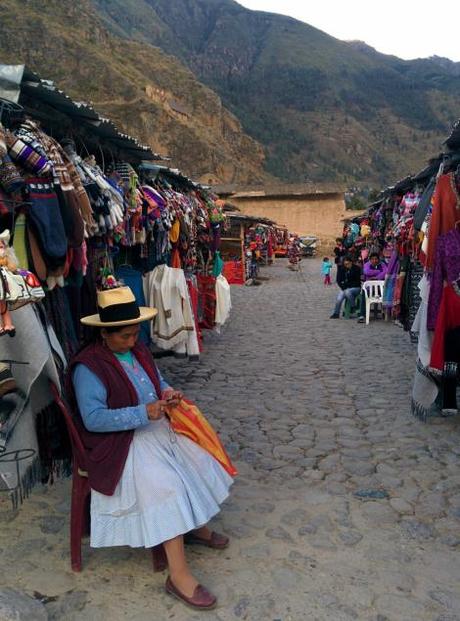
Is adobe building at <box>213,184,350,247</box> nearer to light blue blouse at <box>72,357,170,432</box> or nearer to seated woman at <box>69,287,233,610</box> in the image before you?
seated woman at <box>69,287,233,610</box>

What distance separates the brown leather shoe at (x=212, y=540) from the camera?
3.26 m

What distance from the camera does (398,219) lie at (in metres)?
9.40

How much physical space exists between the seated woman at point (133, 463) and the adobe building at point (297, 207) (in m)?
30.0

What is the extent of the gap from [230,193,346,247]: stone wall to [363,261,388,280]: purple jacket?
2122 cm

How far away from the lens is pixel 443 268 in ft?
15.9

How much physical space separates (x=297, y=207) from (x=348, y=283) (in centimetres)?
2143

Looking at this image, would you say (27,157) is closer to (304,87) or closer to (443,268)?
(443,268)

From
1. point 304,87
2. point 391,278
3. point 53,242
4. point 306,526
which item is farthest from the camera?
point 304,87

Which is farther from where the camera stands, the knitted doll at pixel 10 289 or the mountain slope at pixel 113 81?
the mountain slope at pixel 113 81

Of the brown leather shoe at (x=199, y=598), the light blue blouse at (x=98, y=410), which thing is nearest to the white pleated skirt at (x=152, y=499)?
the light blue blouse at (x=98, y=410)

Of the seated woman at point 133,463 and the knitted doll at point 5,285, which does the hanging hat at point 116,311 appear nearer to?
the seated woman at point 133,463

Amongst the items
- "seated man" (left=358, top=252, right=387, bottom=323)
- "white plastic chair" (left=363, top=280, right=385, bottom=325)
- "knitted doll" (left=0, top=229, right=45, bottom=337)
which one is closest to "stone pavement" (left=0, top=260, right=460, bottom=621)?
"knitted doll" (left=0, top=229, right=45, bottom=337)

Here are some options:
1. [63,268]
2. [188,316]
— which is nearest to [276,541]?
[63,268]

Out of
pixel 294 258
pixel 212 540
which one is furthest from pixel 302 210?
pixel 212 540
